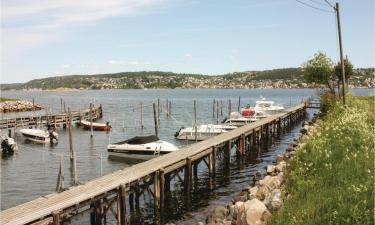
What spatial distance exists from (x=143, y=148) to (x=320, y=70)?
118ft

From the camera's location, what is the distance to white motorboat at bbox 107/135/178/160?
34250 mm

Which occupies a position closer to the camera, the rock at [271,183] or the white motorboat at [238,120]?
the rock at [271,183]

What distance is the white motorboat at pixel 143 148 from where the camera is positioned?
112 feet

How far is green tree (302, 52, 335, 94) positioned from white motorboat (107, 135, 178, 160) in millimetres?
34107

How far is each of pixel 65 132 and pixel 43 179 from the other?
29461 mm

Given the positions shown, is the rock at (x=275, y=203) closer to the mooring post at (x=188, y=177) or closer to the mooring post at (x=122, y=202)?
the mooring post at (x=122, y=202)

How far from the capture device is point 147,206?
75.8ft

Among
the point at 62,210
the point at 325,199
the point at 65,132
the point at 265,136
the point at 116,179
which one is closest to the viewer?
the point at 325,199

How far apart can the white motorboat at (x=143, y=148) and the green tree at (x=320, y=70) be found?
34.1 metres

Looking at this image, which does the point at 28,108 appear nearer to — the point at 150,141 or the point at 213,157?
the point at 150,141

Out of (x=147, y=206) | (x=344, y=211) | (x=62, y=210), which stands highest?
(x=344, y=211)

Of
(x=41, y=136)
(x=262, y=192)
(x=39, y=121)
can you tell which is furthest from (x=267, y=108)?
(x=262, y=192)

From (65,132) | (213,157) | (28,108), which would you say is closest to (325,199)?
(213,157)

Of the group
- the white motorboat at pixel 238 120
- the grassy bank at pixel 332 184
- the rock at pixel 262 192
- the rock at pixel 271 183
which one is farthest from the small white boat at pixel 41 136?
the grassy bank at pixel 332 184
